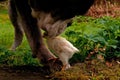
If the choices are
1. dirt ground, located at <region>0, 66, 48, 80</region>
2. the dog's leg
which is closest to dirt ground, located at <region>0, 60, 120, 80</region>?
dirt ground, located at <region>0, 66, 48, 80</region>

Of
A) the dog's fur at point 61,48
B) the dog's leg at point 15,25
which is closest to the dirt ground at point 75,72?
the dog's fur at point 61,48

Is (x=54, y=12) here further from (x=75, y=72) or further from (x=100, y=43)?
(x=100, y=43)

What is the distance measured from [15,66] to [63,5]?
1366 millimetres

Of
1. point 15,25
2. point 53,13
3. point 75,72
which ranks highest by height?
point 15,25

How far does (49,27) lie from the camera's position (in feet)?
13.0

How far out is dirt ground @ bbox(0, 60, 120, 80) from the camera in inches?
175

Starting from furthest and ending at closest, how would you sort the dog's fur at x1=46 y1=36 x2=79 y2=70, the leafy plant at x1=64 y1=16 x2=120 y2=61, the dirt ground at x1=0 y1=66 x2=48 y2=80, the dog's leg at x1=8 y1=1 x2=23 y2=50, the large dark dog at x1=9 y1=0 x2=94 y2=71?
the dog's leg at x1=8 y1=1 x2=23 y2=50
the leafy plant at x1=64 y1=16 x2=120 y2=61
the dirt ground at x1=0 y1=66 x2=48 y2=80
the dog's fur at x1=46 y1=36 x2=79 y2=70
the large dark dog at x1=9 y1=0 x2=94 y2=71

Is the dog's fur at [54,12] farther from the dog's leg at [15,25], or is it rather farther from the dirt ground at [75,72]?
the dog's leg at [15,25]

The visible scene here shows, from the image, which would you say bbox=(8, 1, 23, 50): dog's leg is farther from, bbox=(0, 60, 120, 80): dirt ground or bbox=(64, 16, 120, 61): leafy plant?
bbox=(0, 60, 120, 80): dirt ground

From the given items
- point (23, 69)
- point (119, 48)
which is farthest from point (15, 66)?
point (119, 48)

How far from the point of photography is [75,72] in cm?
453

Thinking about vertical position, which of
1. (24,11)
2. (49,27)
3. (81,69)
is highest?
(24,11)

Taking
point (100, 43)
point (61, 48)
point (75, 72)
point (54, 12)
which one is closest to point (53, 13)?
point (54, 12)

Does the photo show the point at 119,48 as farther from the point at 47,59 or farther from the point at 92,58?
the point at 47,59
